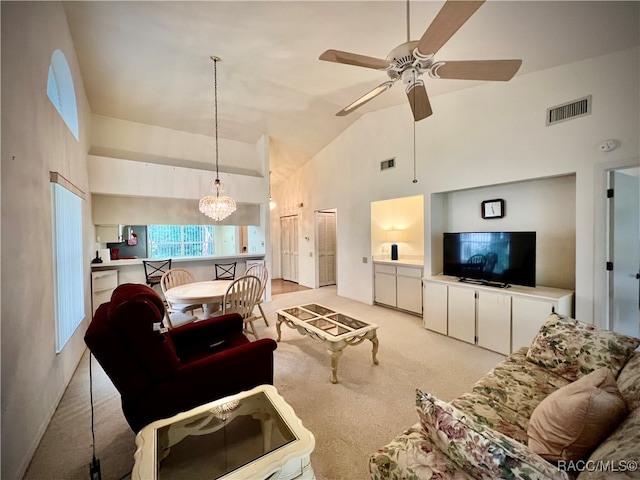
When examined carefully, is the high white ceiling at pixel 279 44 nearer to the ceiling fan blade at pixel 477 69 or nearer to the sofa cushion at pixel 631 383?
the ceiling fan blade at pixel 477 69

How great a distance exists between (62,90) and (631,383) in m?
5.29

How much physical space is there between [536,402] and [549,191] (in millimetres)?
2722

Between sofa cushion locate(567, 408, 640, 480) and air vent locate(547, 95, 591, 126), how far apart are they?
2.95 meters

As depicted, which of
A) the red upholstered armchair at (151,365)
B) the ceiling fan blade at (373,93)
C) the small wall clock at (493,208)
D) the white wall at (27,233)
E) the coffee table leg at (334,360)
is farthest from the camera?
the small wall clock at (493,208)

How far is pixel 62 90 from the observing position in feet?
9.77

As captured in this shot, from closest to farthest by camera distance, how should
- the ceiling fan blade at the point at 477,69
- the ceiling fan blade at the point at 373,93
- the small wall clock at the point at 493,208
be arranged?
1. the ceiling fan blade at the point at 477,69
2. the ceiling fan blade at the point at 373,93
3. the small wall clock at the point at 493,208

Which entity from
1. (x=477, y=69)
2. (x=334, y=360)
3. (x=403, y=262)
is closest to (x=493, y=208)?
(x=403, y=262)

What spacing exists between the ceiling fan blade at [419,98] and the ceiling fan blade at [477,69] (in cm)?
14

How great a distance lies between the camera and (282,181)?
Result: 25.9 feet

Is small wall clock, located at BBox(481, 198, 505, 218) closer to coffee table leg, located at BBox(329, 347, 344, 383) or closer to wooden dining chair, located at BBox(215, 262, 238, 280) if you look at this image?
coffee table leg, located at BBox(329, 347, 344, 383)

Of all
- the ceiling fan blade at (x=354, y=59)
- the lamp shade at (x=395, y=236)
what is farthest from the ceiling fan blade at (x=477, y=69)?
the lamp shade at (x=395, y=236)

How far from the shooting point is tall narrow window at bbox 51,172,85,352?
7.78 ft

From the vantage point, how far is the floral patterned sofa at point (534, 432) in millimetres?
859

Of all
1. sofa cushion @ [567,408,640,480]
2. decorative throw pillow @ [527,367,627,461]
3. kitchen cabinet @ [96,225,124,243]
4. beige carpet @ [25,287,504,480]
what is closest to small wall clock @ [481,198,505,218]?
beige carpet @ [25,287,504,480]
